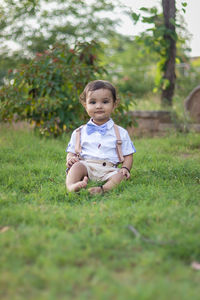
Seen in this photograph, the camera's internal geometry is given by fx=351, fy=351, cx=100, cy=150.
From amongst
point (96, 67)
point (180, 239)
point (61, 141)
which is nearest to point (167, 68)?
point (96, 67)

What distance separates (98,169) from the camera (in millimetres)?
3432

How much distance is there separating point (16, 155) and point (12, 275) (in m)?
2.96

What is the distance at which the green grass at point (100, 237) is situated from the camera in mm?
1611

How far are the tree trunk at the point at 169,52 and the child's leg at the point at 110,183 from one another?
3962 millimetres

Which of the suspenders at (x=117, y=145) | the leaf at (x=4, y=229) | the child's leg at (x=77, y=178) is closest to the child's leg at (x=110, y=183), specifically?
the child's leg at (x=77, y=178)

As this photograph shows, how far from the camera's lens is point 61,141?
5.49 m

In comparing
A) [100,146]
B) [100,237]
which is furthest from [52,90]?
[100,237]

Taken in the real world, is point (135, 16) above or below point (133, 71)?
above

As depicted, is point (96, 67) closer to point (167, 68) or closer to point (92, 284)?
point (167, 68)

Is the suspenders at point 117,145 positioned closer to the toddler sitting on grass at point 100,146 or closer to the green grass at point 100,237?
the toddler sitting on grass at point 100,146

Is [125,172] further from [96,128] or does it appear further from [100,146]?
[96,128]

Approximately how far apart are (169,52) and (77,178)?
16.1 ft

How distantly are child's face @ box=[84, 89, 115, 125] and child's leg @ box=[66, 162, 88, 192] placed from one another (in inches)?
21.9

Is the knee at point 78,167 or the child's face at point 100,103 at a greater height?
the child's face at point 100,103
